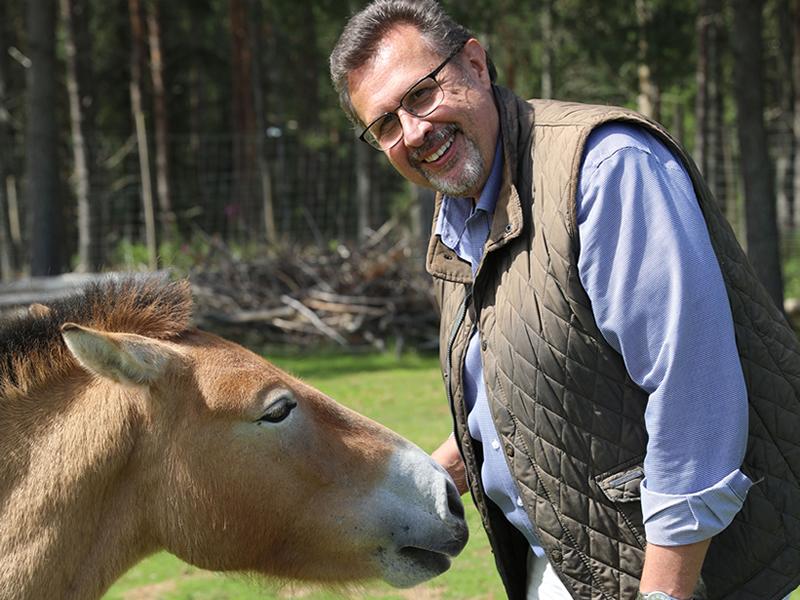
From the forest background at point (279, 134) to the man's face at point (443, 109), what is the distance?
201 inches

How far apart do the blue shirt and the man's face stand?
46cm

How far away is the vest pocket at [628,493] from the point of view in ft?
7.61

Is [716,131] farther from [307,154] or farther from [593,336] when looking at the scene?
[593,336]

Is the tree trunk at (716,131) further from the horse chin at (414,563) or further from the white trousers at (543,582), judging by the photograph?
the horse chin at (414,563)

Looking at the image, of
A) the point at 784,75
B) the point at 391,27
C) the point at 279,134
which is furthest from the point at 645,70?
the point at 391,27

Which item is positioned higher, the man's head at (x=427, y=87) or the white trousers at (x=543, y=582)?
the man's head at (x=427, y=87)

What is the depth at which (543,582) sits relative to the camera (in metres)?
2.77

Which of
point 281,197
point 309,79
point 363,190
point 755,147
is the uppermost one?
point 309,79

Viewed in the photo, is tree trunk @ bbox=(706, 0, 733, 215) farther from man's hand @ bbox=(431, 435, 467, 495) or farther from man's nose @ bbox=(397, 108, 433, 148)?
man's nose @ bbox=(397, 108, 433, 148)

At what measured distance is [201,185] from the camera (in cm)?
1766

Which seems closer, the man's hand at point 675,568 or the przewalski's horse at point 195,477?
the man's hand at point 675,568

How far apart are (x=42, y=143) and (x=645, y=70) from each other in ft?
40.0

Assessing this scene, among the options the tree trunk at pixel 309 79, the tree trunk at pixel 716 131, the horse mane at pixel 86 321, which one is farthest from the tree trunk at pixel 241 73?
the horse mane at pixel 86 321

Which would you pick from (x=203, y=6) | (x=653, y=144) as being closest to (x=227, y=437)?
(x=653, y=144)
